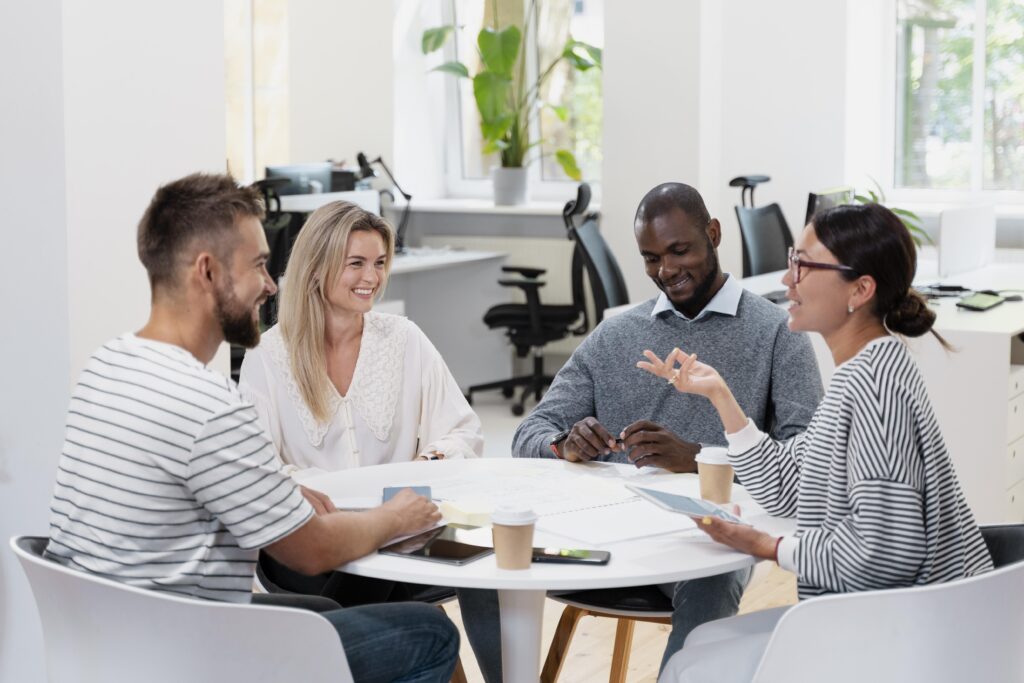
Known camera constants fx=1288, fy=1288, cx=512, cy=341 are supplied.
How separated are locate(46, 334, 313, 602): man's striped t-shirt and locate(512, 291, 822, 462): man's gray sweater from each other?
94cm

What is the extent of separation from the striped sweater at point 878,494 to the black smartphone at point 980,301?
9.19ft

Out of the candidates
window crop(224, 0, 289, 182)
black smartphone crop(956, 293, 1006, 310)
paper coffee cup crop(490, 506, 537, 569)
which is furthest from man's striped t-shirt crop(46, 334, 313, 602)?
window crop(224, 0, 289, 182)

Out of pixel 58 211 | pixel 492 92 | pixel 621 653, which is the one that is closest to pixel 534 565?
pixel 621 653

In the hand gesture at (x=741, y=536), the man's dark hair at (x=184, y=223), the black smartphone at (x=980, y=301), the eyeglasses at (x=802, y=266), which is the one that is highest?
the man's dark hair at (x=184, y=223)

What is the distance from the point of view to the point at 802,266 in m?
1.96

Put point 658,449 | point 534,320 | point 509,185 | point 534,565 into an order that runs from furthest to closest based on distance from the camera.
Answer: point 509,185
point 534,320
point 658,449
point 534,565

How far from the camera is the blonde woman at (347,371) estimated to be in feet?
8.68

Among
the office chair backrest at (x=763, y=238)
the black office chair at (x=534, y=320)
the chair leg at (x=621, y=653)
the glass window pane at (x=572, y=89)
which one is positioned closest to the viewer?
the chair leg at (x=621, y=653)

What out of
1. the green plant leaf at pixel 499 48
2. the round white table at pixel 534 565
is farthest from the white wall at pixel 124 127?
the green plant leaf at pixel 499 48

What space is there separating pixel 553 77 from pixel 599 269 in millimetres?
2962

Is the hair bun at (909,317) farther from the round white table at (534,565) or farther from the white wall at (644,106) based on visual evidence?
the white wall at (644,106)

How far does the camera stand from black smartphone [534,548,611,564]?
1.82m

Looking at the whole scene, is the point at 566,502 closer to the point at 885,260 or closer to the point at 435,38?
the point at 885,260

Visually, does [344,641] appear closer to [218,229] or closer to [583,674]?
[218,229]
